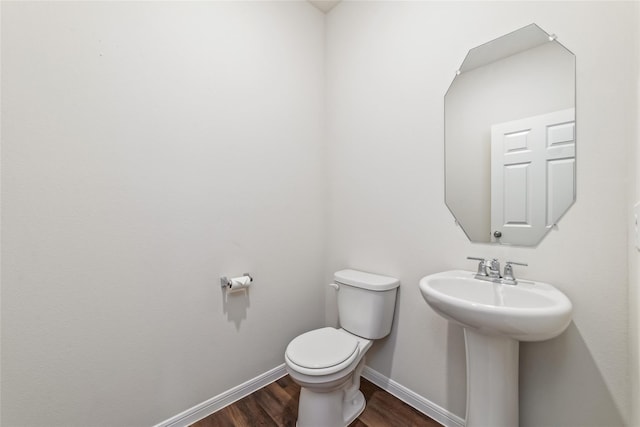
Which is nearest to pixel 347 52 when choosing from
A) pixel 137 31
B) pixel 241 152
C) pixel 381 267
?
pixel 241 152

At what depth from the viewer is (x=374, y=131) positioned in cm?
169

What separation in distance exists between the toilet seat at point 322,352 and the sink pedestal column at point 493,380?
0.54m

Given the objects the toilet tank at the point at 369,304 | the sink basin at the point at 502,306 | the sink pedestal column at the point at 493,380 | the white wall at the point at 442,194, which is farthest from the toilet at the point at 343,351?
the sink pedestal column at the point at 493,380

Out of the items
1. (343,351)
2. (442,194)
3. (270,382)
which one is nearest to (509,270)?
(442,194)

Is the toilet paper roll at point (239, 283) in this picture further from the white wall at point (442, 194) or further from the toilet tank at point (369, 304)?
the white wall at point (442, 194)

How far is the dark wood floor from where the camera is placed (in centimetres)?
140

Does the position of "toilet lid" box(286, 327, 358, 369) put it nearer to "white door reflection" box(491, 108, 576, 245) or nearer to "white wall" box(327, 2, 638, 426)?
"white wall" box(327, 2, 638, 426)

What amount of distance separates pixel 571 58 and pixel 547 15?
8.5 inches

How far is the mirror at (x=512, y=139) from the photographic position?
1.07m

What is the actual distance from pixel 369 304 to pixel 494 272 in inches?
26.1

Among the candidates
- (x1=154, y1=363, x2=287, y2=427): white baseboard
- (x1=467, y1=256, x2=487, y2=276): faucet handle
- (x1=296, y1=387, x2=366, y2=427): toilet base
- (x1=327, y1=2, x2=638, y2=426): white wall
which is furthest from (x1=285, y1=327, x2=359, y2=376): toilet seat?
(x1=467, y1=256, x2=487, y2=276): faucet handle

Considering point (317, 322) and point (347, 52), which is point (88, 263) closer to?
point (317, 322)

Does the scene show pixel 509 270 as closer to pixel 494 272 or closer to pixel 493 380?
pixel 494 272

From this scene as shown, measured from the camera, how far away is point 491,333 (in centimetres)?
93
